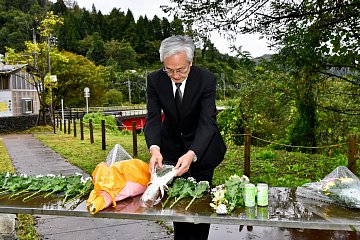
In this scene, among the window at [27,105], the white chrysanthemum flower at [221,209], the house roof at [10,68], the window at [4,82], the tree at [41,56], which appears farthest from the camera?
the window at [27,105]

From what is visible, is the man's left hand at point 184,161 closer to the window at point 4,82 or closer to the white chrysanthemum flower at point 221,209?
the white chrysanthemum flower at point 221,209

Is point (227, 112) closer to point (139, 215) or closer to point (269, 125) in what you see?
point (269, 125)

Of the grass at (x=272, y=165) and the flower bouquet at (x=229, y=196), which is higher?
the flower bouquet at (x=229, y=196)

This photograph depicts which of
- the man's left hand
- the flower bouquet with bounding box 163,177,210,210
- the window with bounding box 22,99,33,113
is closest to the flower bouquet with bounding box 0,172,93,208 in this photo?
the flower bouquet with bounding box 163,177,210,210

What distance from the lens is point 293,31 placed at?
217 inches

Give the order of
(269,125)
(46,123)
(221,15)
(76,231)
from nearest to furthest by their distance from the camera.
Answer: (76,231)
(221,15)
(269,125)
(46,123)

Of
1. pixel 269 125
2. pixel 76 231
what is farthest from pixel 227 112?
pixel 76 231

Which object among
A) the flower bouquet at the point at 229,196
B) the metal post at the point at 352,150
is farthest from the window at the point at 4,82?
the flower bouquet at the point at 229,196

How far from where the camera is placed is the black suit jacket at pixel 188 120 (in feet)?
8.58

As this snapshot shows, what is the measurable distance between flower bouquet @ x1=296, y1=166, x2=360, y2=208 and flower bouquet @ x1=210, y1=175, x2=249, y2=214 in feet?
Answer: 1.59

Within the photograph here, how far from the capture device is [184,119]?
2.70 meters

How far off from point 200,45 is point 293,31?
1450 millimetres

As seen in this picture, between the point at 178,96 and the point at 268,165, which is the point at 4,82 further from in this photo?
the point at 178,96

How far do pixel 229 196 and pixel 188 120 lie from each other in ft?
2.08
